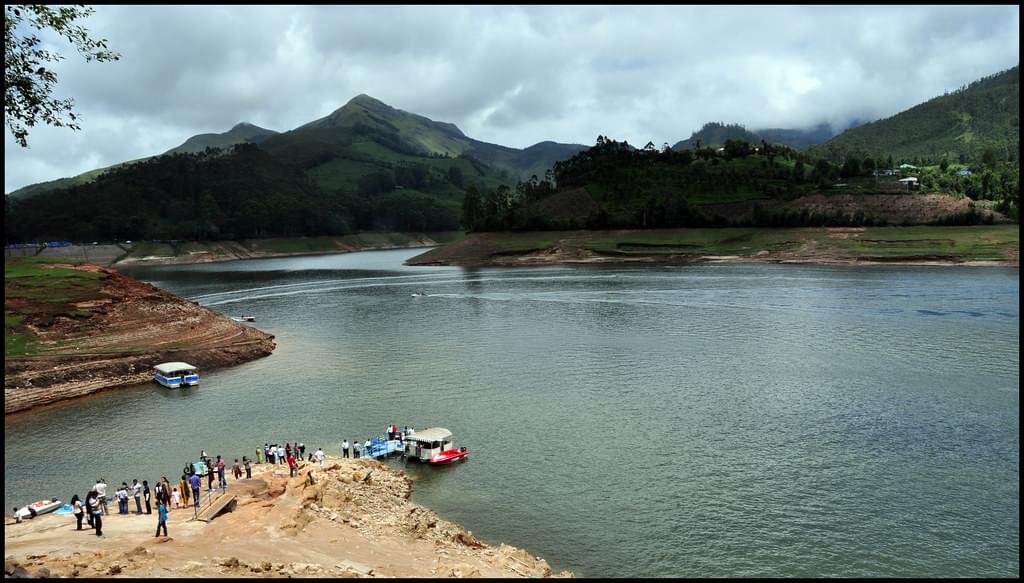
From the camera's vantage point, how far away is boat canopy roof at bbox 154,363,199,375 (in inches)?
2527

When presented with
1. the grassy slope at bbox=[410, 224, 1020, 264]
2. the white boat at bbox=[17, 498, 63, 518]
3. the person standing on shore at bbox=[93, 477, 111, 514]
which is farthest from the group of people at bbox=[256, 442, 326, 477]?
the grassy slope at bbox=[410, 224, 1020, 264]

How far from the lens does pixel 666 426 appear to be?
46.6m

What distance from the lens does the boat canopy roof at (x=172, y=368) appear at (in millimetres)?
64175

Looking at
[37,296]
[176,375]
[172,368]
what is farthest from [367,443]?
[37,296]

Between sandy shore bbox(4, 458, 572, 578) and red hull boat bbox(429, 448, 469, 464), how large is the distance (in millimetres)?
4851

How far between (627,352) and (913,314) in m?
44.0

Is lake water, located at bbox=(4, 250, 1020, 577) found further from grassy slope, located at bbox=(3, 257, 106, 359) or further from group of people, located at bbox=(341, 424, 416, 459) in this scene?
grassy slope, located at bbox=(3, 257, 106, 359)

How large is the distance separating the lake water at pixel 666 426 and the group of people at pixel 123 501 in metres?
4.42

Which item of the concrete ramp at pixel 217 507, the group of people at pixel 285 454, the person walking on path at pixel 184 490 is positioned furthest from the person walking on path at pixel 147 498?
the group of people at pixel 285 454

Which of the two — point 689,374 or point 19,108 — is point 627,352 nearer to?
point 689,374

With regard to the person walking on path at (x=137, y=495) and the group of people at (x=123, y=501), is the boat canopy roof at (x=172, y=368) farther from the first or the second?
the person walking on path at (x=137, y=495)

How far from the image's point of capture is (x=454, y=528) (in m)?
32.5

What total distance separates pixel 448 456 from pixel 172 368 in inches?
1451

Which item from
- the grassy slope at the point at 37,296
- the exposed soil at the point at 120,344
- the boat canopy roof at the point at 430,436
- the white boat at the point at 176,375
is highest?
the grassy slope at the point at 37,296
